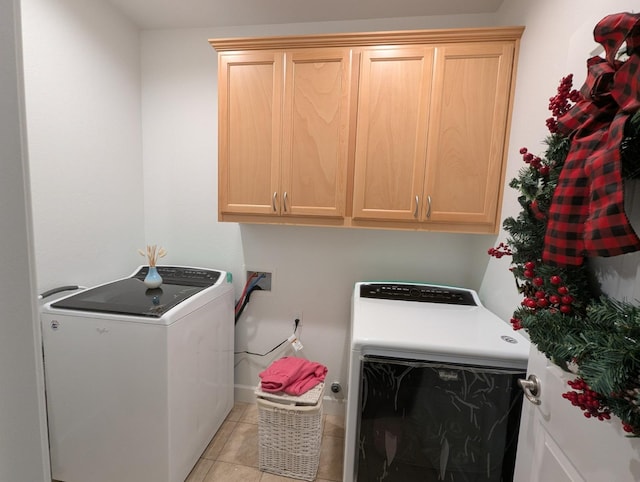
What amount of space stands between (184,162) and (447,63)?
1693 mm

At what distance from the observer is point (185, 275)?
1.91 m

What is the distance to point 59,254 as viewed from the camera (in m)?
1.53

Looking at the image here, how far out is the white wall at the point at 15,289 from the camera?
0.42m

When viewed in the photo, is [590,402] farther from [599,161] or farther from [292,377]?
[292,377]

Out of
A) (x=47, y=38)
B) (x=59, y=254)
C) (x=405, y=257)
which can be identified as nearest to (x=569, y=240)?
(x=405, y=257)

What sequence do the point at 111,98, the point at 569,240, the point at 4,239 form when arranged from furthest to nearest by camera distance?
the point at 111,98 → the point at 569,240 → the point at 4,239

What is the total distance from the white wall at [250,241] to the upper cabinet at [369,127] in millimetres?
367

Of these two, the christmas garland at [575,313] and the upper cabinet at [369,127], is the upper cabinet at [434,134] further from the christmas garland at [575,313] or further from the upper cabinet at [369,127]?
the christmas garland at [575,313]

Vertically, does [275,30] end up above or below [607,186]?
above

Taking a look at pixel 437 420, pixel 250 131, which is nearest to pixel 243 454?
pixel 437 420

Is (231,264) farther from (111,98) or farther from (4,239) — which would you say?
(4,239)

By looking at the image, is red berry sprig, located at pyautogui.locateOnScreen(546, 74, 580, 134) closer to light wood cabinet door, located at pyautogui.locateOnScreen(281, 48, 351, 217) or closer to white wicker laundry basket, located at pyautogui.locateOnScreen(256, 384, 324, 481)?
light wood cabinet door, located at pyautogui.locateOnScreen(281, 48, 351, 217)

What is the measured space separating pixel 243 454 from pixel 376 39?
7.79 feet

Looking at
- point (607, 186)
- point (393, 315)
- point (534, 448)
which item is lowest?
point (534, 448)
